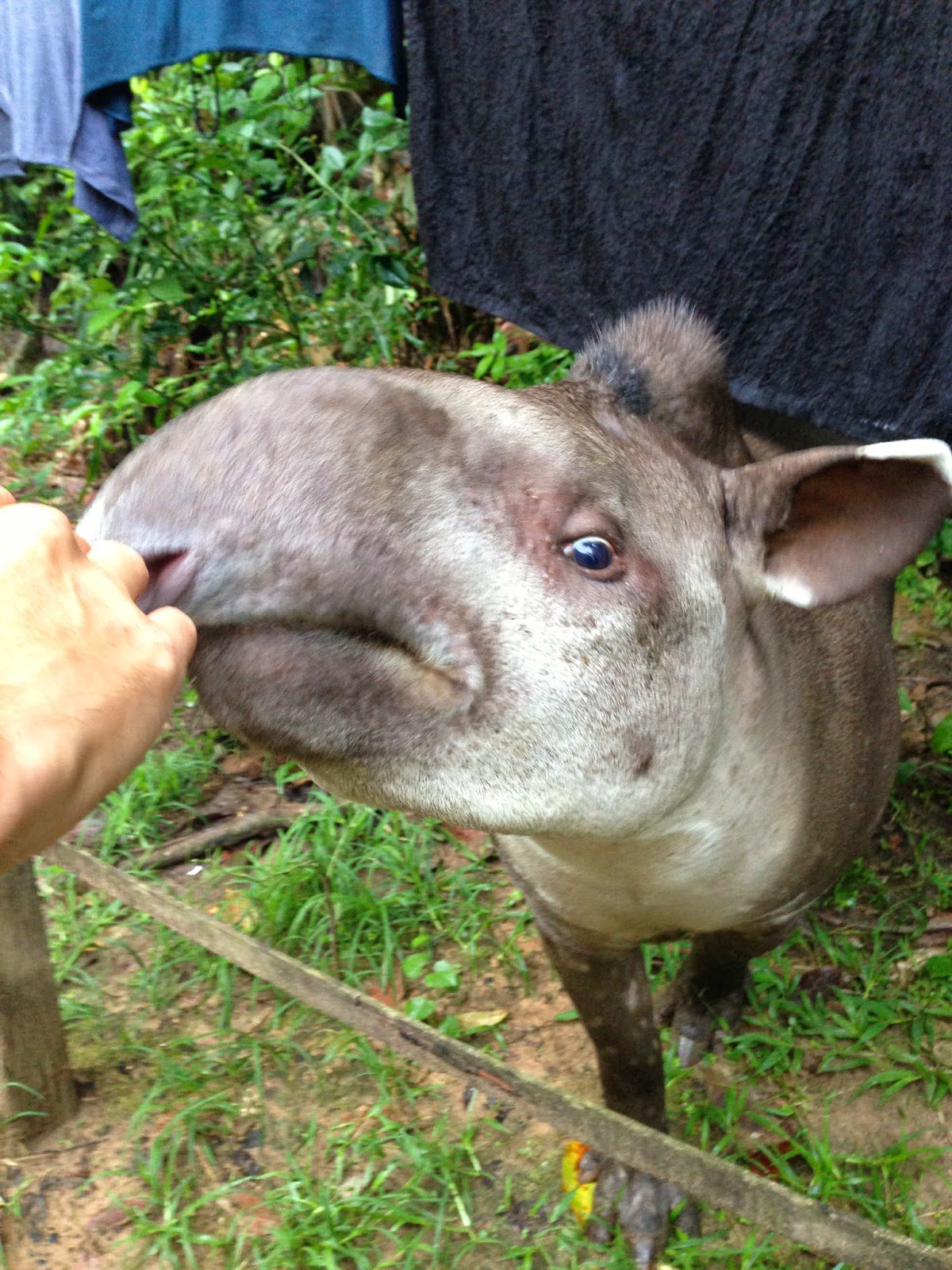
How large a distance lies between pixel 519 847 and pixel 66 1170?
155cm

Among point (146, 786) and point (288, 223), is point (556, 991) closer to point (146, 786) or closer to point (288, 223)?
point (146, 786)

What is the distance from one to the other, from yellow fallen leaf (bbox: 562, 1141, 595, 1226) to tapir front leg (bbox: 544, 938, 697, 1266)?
32 millimetres

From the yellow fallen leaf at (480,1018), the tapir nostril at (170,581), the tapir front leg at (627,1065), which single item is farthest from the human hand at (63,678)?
the yellow fallen leaf at (480,1018)

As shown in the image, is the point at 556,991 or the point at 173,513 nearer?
the point at 173,513

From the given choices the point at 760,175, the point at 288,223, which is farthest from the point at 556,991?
the point at 288,223

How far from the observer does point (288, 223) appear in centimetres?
554

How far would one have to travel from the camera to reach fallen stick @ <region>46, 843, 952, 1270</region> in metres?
2.23

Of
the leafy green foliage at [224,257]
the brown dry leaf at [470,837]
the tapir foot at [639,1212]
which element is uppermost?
the leafy green foliage at [224,257]

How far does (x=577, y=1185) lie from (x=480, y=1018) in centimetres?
68

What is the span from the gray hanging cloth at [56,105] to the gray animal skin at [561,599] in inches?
71.6

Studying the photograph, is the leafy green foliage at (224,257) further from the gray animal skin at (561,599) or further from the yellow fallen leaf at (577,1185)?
the yellow fallen leaf at (577,1185)

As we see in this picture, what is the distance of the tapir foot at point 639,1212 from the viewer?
3.05 meters

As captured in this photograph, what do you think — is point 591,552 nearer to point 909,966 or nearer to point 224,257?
point 909,966

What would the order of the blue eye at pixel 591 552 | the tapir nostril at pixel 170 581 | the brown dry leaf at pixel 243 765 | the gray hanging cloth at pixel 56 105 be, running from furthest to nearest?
1. the brown dry leaf at pixel 243 765
2. the gray hanging cloth at pixel 56 105
3. the blue eye at pixel 591 552
4. the tapir nostril at pixel 170 581
